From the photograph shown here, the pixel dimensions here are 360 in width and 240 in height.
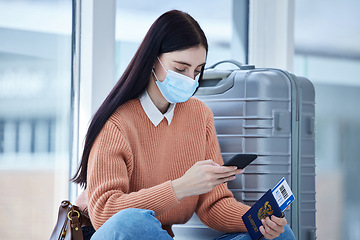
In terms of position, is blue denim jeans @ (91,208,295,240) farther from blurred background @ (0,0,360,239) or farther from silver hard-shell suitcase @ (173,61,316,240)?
blurred background @ (0,0,360,239)

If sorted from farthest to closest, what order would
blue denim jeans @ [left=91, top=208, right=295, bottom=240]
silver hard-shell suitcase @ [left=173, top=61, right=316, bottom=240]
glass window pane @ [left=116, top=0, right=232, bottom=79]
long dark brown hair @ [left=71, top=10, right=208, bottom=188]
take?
1. glass window pane @ [left=116, top=0, right=232, bottom=79]
2. silver hard-shell suitcase @ [left=173, top=61, right=316, bottom=240]
3. long dark brown hair @ [left=71, top=10, right=208, bottom=188]
4. blue denim jeans @ [left=91, top=208, right=295, bottom=240]

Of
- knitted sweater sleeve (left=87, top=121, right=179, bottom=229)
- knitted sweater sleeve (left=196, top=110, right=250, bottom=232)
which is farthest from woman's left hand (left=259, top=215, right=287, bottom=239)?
knitted sweater sleeve (left=87, top=121, right=179, bottom=229)

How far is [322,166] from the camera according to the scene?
2.53 m

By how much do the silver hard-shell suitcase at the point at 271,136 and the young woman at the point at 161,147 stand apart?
0.13 meters

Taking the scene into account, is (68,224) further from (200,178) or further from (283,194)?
(283,194)

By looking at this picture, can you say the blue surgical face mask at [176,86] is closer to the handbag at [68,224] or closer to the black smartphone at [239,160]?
the black smartphone at [239,160]

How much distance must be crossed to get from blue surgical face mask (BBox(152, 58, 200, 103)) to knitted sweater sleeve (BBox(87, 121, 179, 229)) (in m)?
0.18

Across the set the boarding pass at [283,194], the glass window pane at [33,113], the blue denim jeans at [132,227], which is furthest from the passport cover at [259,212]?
the glass window pane at [33,113]

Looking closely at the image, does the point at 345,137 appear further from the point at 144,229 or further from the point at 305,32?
the point at 144,229

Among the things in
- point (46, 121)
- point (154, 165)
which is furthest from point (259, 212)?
point (46, 121)

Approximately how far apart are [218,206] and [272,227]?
241 mm

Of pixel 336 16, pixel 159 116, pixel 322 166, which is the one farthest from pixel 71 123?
pixel 336 16

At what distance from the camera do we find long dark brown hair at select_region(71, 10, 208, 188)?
1461mm

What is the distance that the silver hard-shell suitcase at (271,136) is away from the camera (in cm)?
171
